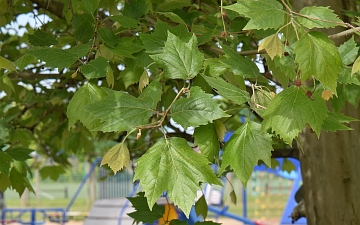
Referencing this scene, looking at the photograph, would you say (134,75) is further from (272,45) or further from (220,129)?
(272,45)

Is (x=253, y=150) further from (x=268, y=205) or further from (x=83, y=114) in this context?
(x=268, y=205)

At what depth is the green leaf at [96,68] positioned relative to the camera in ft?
5.14

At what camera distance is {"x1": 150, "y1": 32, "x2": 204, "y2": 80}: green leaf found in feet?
4.79

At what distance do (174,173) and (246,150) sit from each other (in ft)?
0.57

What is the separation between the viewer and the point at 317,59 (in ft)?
4.12

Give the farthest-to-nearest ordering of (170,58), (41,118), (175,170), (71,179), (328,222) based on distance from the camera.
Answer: (71,179) < (41,118) < (328,222) < (170,58) < (175,170)

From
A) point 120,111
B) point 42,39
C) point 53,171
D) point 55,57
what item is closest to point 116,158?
point 120,111

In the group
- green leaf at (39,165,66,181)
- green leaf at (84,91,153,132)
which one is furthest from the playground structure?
green leaf at (84,91,153,132)

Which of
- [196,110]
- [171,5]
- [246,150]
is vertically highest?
[171,5]

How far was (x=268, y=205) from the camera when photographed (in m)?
18.0

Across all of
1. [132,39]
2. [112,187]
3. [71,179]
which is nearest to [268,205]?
[112,187]

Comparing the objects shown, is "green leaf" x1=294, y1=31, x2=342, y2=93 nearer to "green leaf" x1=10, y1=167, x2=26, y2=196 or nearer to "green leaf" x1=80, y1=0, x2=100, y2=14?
"green leaf" x1=80, y1=0, x2=100, y2=14

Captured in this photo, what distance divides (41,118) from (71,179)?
26.5 m

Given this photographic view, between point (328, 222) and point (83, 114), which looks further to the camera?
point (328, 222)
